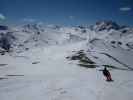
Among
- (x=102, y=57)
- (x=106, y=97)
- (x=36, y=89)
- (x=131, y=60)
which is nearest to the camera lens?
(x=106, y=97)

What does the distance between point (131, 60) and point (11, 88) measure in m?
54.1

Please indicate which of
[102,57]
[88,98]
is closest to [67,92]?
[88,98]

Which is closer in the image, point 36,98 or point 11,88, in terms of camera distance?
point 36,98

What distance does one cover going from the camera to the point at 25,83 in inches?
786

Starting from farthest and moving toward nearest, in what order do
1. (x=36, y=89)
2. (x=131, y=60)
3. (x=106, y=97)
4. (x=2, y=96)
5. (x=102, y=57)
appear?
(x=131, y=60), (x=102, y=57), (x=36, y=89), (x=2, y=96), (x=106, y=97)

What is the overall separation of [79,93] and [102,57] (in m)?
37.8

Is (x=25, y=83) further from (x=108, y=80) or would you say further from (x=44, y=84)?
(x=108, y=80)

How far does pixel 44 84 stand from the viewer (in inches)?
760

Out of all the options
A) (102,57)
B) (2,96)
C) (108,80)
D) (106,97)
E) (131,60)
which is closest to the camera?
(106,97)

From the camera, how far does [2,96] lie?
1534cm

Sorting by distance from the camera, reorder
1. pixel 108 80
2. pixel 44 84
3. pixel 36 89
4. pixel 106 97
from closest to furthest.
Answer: pixel 106 97 → pixel 36 89 → pixel 44 84 → pixel 108 80

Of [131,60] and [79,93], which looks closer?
[79,93]

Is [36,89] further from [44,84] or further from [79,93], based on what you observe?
[79,93]

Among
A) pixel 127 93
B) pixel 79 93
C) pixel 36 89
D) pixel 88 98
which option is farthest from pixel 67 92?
pixel 127 93
